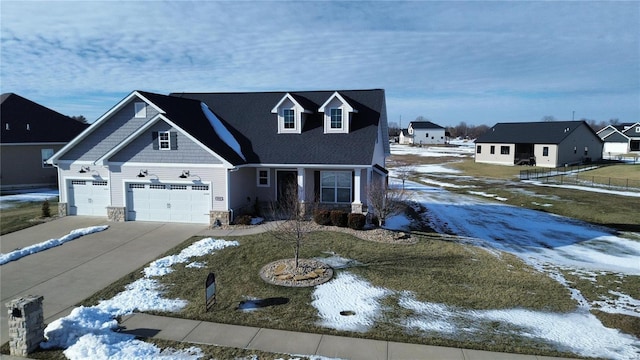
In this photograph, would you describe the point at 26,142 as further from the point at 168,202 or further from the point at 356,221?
the point at 356,221

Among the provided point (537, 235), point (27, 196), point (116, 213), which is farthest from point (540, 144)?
point (27, 196)

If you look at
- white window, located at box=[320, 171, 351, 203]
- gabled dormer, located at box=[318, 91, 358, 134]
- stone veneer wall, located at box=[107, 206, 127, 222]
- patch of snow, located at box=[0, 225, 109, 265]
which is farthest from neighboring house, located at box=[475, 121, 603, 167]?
patch of snow, located at box=[0, 225, 109, 265]

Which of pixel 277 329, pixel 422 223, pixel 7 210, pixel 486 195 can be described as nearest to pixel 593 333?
pixel 277 329

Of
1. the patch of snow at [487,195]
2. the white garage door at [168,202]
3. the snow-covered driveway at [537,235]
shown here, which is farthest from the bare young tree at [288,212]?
the patch of snow at [487,195]

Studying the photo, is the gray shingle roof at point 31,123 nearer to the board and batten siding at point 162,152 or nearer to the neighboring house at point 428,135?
the board and batten siding at point 162,152

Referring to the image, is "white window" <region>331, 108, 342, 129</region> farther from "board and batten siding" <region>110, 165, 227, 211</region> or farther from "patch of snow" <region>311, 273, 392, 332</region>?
"patch of snow" <region>311, 273, 392, 332</region>
